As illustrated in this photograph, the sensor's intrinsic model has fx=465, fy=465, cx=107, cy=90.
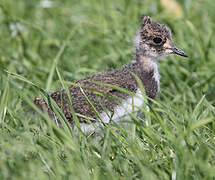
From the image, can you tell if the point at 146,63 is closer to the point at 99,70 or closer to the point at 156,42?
the point at 156,42

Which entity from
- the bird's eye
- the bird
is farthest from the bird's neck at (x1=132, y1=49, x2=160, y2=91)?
the bird's eye

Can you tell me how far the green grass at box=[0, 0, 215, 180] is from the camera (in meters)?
2.52

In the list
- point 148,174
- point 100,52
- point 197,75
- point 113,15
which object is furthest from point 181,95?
point 148,174

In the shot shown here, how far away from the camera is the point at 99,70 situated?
14.9 ft

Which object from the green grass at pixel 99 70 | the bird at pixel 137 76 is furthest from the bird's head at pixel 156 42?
the green grass at pixel 99 70

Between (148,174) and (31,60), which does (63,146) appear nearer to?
(148,174)

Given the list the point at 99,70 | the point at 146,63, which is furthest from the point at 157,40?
the point at 99,70

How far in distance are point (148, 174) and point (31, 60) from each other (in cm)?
272

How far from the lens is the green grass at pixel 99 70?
8.27 ft

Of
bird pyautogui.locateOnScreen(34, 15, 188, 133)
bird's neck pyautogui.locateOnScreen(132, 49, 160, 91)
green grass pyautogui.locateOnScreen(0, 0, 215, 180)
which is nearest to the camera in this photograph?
green grass pyautogui.locateOnScreen(0, 0, 215, 180)

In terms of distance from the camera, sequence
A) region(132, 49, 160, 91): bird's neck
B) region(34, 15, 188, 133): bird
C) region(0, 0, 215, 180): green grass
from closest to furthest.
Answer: region(0, 0, 215, 180): green grass → region(34, 15, 188, 133): bird → region(132, 49, 160, 91): bird's neck

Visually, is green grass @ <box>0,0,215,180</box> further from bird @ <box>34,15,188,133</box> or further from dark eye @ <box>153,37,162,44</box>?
dark eye @ <box>153,37,162,44</box>

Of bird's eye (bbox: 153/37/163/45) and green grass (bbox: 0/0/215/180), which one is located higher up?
bird's eye (bbox: 153/37/163/45)

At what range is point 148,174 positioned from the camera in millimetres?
2402
